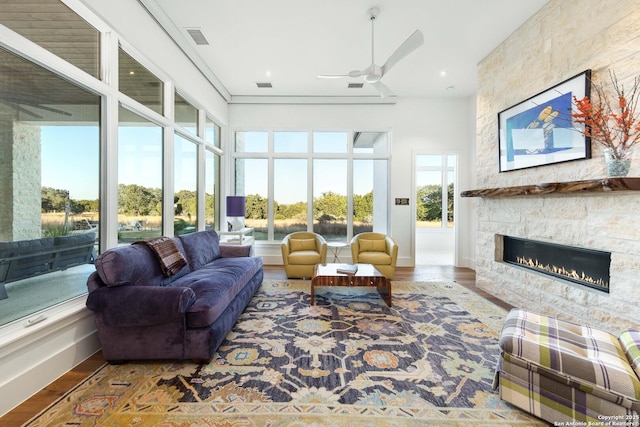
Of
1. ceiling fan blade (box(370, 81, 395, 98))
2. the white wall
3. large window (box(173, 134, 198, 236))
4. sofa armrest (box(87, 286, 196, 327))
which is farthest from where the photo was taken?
the white wall

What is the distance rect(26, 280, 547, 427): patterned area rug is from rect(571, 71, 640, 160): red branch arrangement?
1973mm

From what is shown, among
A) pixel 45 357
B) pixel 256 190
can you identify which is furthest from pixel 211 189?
pixel 45 357

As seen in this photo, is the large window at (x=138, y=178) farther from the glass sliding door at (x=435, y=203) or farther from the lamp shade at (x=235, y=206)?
the glass sliding door at (x=435, y=203)

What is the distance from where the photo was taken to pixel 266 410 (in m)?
1.66

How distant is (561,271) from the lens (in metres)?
3.00

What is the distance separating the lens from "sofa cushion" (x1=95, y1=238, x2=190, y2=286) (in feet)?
6.81

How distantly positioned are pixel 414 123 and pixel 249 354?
17.4 feet

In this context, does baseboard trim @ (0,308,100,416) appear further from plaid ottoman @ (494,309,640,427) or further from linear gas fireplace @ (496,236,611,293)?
linear gas fireplace @ (496,236,611,293)

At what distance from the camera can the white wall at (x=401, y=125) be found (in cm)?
566

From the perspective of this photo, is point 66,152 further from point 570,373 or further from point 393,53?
point 570,373

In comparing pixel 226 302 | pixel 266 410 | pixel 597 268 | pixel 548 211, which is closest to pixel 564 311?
pixel 597 268

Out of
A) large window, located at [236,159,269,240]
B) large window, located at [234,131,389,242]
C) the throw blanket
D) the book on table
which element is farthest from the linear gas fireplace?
large window, located at [236,159,269,240]

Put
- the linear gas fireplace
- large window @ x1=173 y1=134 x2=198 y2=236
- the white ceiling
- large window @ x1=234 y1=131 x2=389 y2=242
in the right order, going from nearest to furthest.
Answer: the linear gas fireplace
the white ceiling
large window @ x1=173 y1=134 x2=198 y2=236
large window @ x1=234 y1=131 x2=389 y2=242

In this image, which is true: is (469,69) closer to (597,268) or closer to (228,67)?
(597,268)
